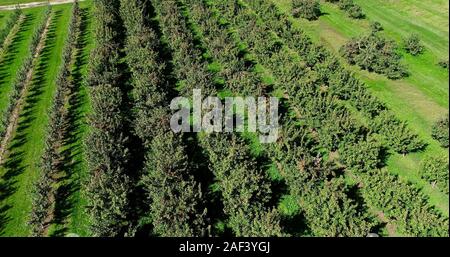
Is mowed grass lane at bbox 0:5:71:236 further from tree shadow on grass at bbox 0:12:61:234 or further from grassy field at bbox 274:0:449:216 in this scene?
grassy field at bbox 274:0:449:216

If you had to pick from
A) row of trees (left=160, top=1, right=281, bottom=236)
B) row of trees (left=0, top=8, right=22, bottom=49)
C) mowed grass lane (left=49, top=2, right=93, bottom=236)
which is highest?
row of trees (left=0, top=8, right=22, bottom=49)

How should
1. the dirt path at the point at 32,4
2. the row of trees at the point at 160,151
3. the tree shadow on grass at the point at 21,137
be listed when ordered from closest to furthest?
the row of trees at the point at 160,151, the tree shadow on grass at the point at 21,137, the dirt path at the point at 32,4

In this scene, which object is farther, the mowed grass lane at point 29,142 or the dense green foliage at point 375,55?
the dense green foliage at point 375,55

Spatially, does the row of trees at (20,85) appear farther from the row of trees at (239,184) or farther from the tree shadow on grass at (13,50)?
the row of trees at (239,184)

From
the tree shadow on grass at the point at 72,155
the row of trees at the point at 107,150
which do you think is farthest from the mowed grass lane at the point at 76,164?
the row of trees at the point at 107,150

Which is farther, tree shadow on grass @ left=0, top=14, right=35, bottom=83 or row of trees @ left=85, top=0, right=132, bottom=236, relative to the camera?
tree shadow on grass @ left=0, top=14, right=35, bottom=83

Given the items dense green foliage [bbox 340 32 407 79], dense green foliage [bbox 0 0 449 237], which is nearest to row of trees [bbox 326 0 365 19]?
dense green foliage [bbox 0 0 449 237]

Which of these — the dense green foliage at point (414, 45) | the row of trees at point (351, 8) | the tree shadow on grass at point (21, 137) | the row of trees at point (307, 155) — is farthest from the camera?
the row of trees at point (351, 8)
